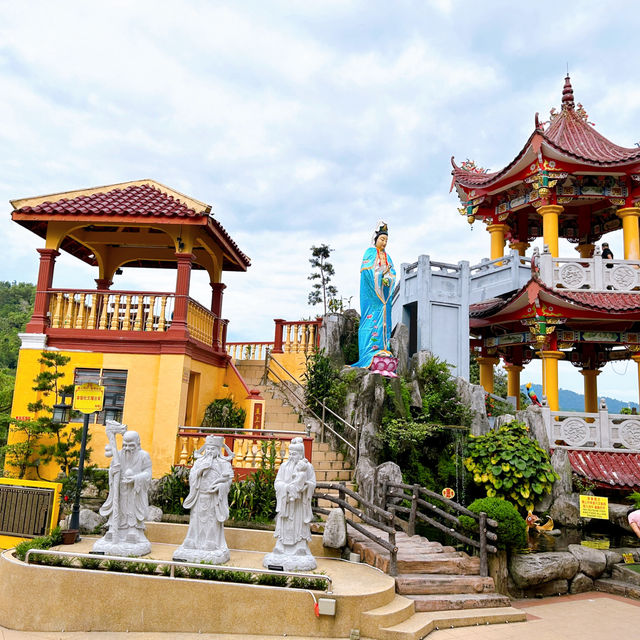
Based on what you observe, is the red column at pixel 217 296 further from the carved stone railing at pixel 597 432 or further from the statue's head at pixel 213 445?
the carved stone railing at pixel 597 432

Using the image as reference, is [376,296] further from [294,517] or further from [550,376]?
[294,517]

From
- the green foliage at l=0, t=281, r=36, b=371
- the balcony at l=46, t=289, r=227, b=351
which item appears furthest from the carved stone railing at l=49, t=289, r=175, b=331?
the green foliage at l=0, t=281, r=36, b=371

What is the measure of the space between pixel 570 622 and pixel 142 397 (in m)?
9.12

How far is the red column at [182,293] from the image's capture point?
470 inches

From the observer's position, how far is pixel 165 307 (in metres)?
12.2

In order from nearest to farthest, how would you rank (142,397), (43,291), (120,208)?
(142,397)
(120,208)
(43,291)

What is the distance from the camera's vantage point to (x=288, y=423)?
13.7 metres

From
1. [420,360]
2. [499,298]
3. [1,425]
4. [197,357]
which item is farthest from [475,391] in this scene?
[1,425]

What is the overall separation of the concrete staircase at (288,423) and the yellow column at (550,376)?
5.78m

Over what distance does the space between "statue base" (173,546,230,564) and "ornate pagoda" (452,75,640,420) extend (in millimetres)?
9579

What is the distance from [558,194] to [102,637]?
14367 mm

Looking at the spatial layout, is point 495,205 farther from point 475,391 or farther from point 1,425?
point 1,425

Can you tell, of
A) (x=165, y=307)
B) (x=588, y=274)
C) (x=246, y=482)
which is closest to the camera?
(x=246, y=482)

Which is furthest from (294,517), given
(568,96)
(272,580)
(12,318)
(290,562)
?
(12,318)
